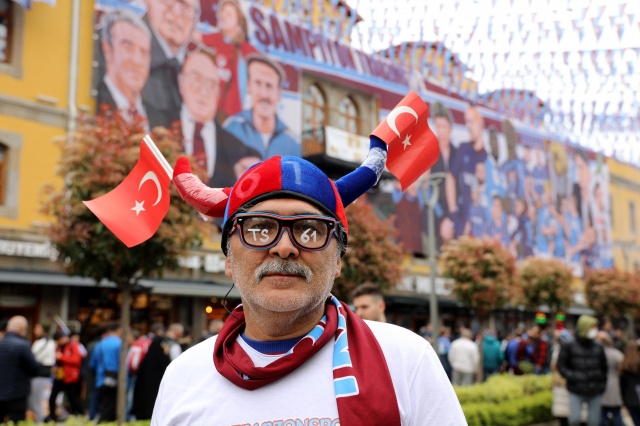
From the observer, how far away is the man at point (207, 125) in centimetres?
1827

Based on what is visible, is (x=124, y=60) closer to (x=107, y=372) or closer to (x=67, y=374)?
(x=67, y=374)

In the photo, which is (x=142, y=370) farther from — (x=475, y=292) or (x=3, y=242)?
(x=475, y=292)

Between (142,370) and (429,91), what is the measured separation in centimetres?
Answer: 1935

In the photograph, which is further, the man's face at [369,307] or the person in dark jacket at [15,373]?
the person in dark jacket at [15,373]

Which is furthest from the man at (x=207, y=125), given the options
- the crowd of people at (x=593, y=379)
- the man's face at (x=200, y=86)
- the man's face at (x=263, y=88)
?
the crowd of people at (x=593, y=379)

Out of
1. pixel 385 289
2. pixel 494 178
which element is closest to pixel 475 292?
pixel 385 289

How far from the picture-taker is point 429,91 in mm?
26547

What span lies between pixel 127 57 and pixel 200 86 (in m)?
2.25

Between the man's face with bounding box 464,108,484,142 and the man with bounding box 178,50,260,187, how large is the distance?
12644 mm

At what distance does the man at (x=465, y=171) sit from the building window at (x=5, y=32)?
1696 centimetres

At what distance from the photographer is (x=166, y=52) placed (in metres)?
18.0

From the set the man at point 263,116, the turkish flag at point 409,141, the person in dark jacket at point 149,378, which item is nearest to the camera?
the turkish flag at point 409,141

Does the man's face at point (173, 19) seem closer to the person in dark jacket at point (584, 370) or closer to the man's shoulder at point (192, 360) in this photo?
the person in dark jacket at point (584, 370)

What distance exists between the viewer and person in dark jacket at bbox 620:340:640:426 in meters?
9.62
